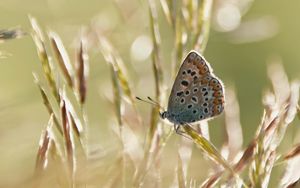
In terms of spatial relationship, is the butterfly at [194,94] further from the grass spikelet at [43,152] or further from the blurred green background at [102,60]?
the grass spikelet at [43,152]

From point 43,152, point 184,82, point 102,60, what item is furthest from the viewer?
point 102,60

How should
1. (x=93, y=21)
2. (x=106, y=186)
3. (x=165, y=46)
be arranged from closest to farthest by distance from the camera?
(x=106, y=186) → (x=93, y=21) → (x=165, y=46)

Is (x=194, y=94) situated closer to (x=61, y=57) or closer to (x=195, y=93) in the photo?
(x=195, y=93)

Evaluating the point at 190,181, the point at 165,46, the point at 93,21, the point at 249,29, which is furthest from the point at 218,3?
the point at 165,46

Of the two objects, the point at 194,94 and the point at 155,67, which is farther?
the point at 194,94

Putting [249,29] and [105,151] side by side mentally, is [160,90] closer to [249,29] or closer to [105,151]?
[105,151]

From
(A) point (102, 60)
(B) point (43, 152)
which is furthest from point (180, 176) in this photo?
(A) point (102, 60)

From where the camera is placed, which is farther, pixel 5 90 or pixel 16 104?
pixel 5 90

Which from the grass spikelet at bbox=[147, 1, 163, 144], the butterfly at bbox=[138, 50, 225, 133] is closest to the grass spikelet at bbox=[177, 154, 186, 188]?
the grass spikelet at bbox=[147, 1, 163, 144]
